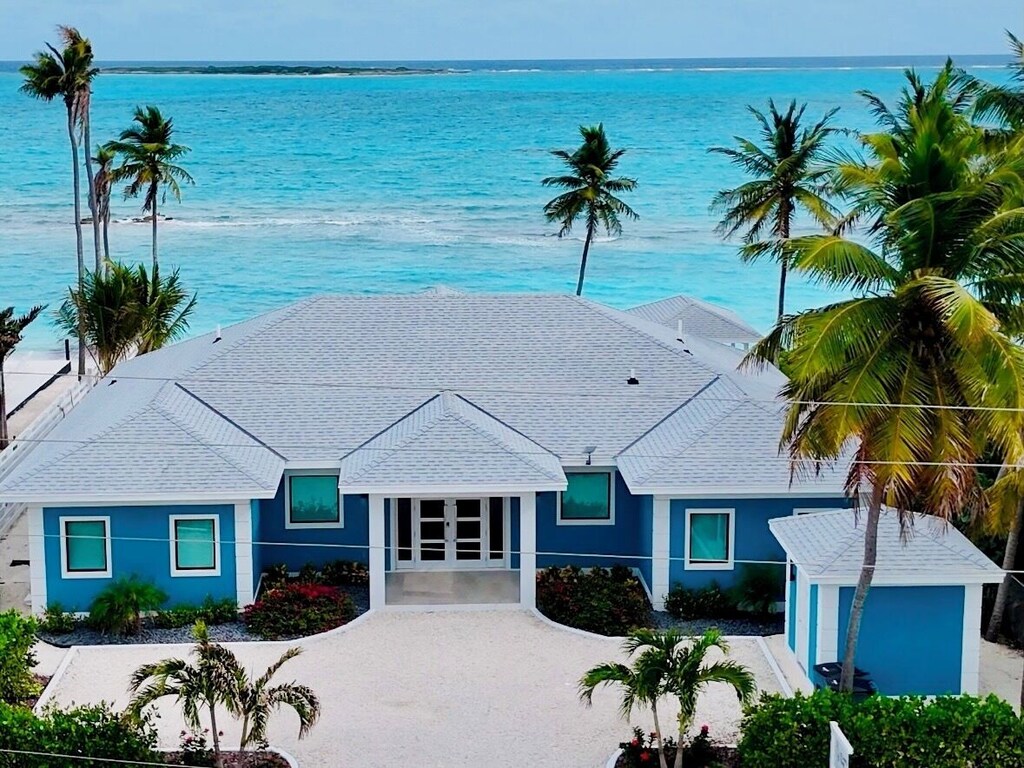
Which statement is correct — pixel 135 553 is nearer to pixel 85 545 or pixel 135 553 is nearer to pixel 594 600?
pixel 85 545

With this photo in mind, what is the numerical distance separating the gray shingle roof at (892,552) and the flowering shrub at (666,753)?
358 centimetres

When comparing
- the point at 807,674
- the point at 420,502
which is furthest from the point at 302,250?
the point at 807,674

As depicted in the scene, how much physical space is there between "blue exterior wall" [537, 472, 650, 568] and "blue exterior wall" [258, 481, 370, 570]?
3471 mm

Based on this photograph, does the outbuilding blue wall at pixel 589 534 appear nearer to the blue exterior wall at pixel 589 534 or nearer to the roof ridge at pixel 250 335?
the blue exterior wall at pixel 589 534

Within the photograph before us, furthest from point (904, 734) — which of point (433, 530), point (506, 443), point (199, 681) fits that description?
point (433, 530)

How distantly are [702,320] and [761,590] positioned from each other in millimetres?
11832

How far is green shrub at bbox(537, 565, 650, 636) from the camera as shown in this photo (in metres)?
25.2

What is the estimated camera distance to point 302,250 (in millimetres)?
98562

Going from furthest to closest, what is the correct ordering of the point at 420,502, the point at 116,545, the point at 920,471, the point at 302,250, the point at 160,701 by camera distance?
1. the point at 302,250
2. the point at 420,502
3. the point at 116,545
4. the point at 160,701
5. the point at 920,471

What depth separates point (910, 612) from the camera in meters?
22.4

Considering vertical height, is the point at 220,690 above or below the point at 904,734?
above

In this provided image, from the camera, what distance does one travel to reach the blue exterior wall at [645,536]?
26.8 metres

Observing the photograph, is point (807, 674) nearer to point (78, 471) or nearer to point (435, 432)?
point (435, 432)

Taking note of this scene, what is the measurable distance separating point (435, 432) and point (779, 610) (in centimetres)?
717
